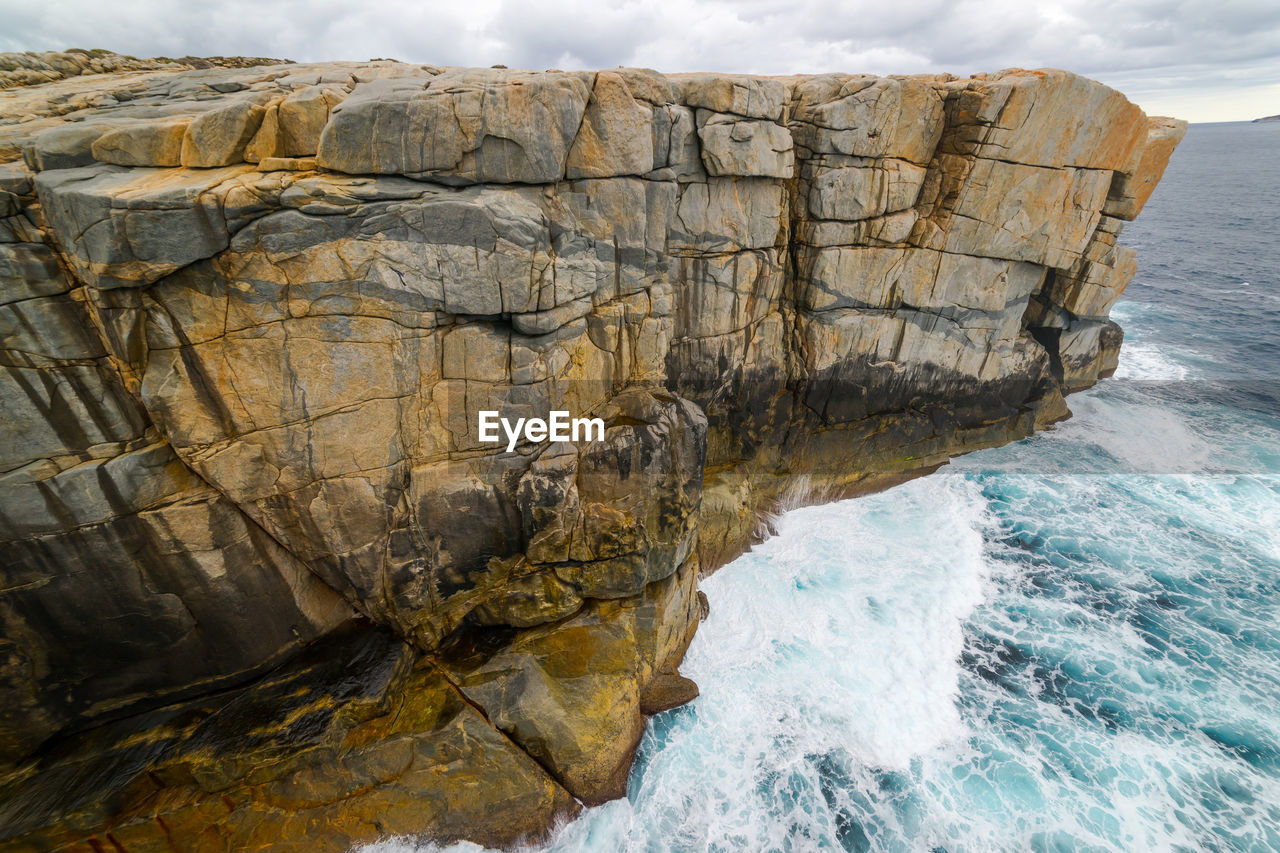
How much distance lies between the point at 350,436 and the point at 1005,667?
23696mm

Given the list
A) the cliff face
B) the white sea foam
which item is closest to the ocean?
the cliff face

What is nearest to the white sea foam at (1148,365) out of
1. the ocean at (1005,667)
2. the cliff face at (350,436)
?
the ocean at (1005,667)

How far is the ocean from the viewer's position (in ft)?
51.2

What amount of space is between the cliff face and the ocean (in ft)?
10.1

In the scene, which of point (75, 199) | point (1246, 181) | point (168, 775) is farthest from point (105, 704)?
point (1246, 181)

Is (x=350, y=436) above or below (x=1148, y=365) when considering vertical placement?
above

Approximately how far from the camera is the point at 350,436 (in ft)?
48.7

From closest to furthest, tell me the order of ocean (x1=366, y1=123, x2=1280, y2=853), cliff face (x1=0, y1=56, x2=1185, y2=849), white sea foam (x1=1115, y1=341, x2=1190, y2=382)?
cliff face (x1=0, y1=56, x2=1185, y2=849)
ocean (x1=366, y1=123, x2=1280, y2=853)
white sea foam (x1=1115, y1=341, x2=1190, y2=382)

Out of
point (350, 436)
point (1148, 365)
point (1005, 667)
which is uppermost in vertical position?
point (350, 436)

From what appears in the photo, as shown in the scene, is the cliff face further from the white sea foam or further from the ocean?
the white sea foam

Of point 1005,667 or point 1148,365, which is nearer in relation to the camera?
point 1005,667

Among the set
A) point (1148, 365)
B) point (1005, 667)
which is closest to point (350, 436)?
point (1005, 667)

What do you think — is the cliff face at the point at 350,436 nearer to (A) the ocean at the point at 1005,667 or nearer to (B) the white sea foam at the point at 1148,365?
A: (A) the ocean at the point at 1005,667

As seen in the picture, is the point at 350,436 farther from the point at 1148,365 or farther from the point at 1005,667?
the point at 1148,365
